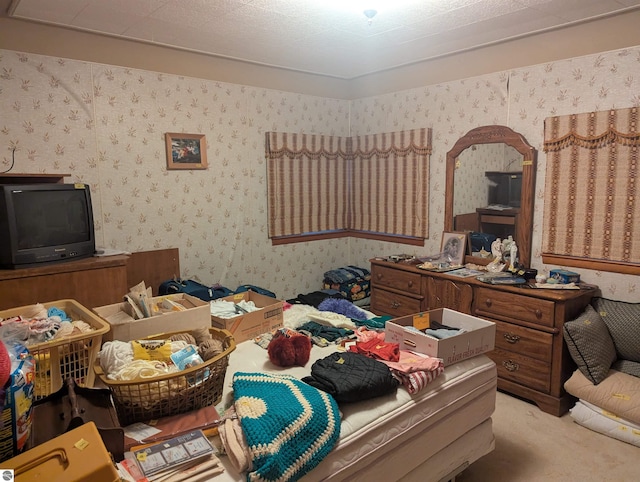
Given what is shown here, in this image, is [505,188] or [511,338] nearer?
[511,338]

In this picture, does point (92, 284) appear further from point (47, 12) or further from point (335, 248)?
point (335, 248)

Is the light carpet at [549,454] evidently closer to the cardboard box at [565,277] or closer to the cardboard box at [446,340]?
the cardboard box at [446,340]

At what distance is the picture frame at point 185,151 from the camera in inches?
150

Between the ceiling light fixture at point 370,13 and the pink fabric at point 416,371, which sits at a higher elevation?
the ceiling light fixture at point 370,13

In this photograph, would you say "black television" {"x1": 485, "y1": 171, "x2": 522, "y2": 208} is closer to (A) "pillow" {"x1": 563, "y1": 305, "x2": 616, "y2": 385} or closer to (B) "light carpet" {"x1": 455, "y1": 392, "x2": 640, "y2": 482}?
(A) "pillow" {"x1": 563, "y1": 305, "x2": 616, "y2": 385}

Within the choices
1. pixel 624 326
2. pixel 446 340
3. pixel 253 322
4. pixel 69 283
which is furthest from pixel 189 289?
pixel 624 326

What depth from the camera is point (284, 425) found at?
51.7 inches

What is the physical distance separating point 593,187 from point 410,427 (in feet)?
7.99

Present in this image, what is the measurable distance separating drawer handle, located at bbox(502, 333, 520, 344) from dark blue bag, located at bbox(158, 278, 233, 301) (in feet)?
7.37

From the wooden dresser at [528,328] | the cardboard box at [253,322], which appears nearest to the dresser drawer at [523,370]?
the wooden dresser at [528,328]

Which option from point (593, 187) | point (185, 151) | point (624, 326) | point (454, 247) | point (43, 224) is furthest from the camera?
point (454, 247)

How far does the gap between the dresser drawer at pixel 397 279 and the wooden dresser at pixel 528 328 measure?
11.3 inches

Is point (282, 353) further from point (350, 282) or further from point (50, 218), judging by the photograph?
point (350, 282)

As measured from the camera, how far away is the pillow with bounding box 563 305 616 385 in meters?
2.77
